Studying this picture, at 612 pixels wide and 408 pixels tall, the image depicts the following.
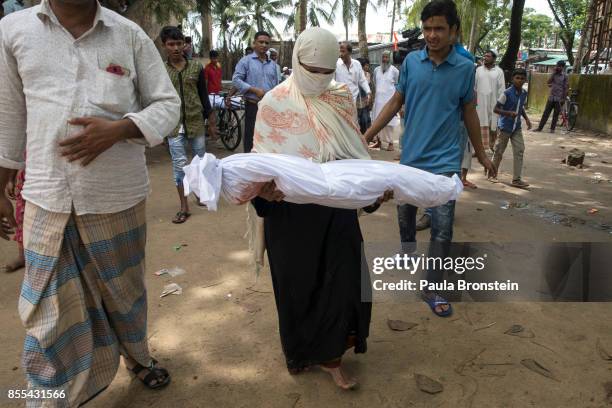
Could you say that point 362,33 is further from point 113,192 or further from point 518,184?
point 113,192

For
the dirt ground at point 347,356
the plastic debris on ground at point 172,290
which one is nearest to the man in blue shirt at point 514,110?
the dirt ground at point 347,356

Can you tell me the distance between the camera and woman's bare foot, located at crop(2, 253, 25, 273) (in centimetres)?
370

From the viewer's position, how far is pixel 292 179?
6.30 ft

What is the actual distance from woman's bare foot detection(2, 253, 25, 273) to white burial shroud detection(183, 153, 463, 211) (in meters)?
2.53

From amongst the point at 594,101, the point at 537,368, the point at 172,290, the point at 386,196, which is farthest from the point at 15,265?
the point at 594,101

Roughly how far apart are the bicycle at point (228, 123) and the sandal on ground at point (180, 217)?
3983 millimetres

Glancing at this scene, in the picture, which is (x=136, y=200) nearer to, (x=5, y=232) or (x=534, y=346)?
(x=5, y=232)

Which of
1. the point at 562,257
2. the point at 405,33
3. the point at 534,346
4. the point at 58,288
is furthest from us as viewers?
the point at 405,33

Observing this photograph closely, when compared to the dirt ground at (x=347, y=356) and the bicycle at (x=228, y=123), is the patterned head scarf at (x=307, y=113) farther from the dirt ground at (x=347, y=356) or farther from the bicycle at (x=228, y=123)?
the bicycle at (x=228, y=123)

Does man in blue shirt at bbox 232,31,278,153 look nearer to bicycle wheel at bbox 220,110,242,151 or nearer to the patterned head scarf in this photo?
bicycle wheel at bbox 220,110,242,151

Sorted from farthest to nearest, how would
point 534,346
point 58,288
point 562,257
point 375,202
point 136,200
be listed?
point 562,257
point 534,346
point 375,202
point 136,200
point 58,288

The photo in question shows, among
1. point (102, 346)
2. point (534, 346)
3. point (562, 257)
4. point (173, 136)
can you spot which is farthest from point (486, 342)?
point (173, 136)

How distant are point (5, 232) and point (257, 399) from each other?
4.52 feet

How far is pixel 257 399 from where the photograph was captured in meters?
2.33
